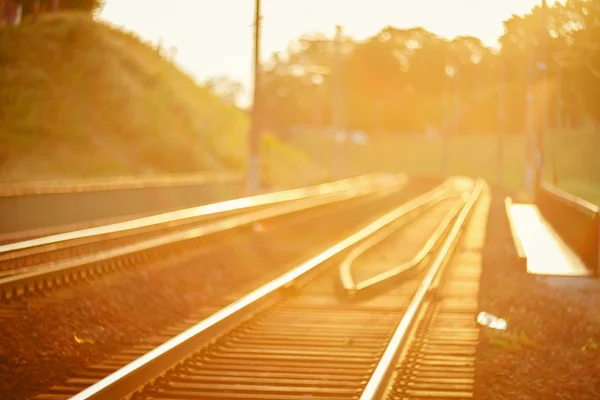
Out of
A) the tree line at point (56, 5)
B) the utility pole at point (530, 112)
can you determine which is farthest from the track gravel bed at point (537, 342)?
the tree line at point (56, 5)

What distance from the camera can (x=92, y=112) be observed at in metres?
56.8

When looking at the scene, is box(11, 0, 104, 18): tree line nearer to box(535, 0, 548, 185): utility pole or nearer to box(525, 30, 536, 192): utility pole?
box(525, 30, 536, 192): utility pole

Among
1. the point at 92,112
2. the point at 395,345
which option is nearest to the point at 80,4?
the point at 92,112

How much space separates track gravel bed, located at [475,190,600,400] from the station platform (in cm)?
59

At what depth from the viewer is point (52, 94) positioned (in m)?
55.6

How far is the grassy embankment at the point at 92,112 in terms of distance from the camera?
50831 mm

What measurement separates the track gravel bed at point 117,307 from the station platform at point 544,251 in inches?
171

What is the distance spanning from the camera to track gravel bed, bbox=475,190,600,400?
8.84 meters

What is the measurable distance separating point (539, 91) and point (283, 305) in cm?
3539

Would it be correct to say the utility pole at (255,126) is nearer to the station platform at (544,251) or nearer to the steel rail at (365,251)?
the steel rail at (365,251)

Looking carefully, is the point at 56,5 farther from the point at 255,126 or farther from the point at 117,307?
the point at 117,307

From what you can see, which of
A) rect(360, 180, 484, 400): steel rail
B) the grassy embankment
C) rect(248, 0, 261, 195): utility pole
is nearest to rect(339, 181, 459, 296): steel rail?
rect(360, 180, 484, 400): steel rail

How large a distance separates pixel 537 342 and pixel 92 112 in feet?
158

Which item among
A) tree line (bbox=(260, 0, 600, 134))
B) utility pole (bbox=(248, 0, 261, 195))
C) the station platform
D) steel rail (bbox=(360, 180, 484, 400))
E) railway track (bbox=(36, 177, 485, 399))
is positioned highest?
tree line (bbox=(260, 0, 600, 134))
